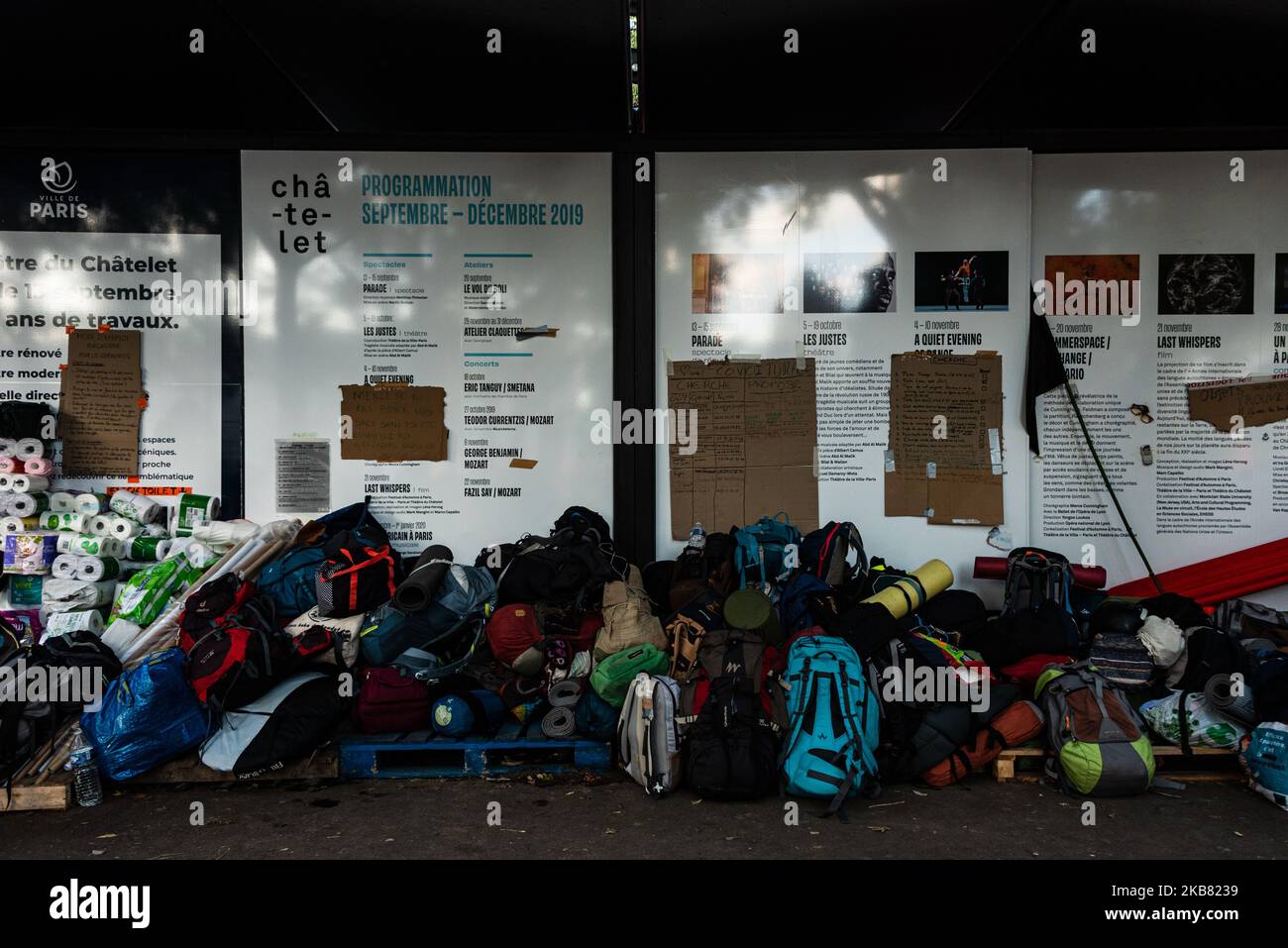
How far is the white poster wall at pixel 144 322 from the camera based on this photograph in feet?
17.6

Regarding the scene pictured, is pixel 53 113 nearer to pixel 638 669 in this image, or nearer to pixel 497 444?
pixel 497 444

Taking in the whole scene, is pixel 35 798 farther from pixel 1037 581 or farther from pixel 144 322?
pixel 1037 581

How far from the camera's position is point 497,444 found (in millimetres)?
5430

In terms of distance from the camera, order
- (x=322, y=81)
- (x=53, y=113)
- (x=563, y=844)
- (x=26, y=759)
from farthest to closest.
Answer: (x=53, y=113)
(x=322, y=81)
(x=26, y=759)
(x=563, y=844)

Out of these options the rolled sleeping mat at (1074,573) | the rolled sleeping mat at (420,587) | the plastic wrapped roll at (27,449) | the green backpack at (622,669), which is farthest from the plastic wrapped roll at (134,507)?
the rolled sleeping mat at (1074,573)

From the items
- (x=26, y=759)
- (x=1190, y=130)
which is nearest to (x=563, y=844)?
(x=26, y=759)

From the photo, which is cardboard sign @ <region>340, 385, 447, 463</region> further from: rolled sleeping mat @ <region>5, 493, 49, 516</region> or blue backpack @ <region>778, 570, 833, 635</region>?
blue backpack @ <region>778, 570, 833, 635</region>

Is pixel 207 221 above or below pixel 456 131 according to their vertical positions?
below

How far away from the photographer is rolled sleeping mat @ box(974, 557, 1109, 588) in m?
5.11

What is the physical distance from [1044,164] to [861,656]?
3726 millimetres

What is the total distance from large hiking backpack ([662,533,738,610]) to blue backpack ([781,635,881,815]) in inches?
35.6

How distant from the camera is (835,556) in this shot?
4938mm

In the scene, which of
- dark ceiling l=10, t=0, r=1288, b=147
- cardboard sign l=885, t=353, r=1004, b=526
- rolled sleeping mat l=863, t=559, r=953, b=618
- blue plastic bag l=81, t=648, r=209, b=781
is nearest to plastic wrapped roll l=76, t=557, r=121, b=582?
blue plastic bag l=81, t=648, r=209, b=781

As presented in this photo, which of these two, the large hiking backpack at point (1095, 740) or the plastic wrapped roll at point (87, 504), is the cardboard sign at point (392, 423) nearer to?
the plastic wrapped roll at point (87, 504)
